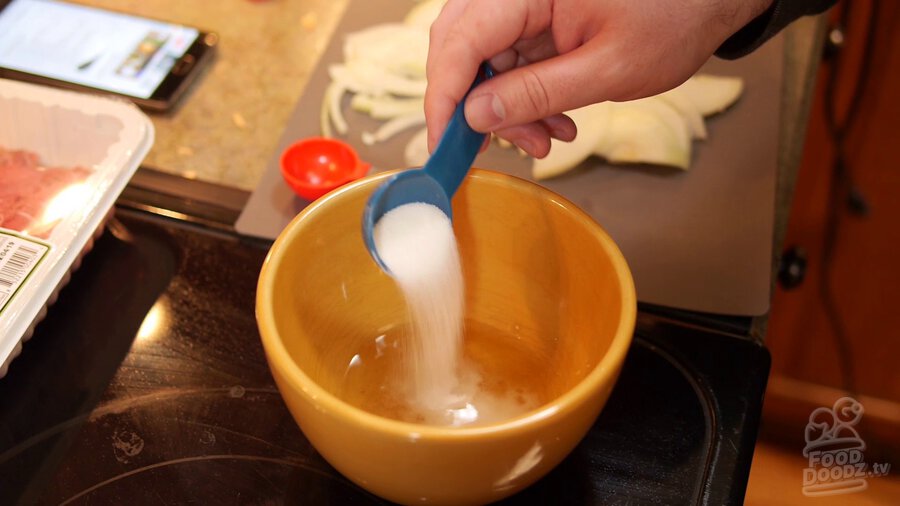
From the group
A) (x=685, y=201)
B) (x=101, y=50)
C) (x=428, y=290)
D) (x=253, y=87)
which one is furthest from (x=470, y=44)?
(x=101, y=50)

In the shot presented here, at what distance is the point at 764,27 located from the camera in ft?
2.76

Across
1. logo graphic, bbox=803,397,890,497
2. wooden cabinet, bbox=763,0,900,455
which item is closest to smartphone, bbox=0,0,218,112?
logo graphic, bbox=803,397,890,497

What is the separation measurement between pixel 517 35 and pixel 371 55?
0.44m

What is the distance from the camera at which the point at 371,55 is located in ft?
3.87

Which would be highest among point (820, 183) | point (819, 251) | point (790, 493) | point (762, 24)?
point (762, 24)

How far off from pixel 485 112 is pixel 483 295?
21 centimetres

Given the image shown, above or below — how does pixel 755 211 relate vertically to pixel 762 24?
below

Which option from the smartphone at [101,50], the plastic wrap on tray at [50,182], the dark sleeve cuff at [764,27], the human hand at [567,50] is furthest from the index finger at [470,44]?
the smartphone at [101,50]

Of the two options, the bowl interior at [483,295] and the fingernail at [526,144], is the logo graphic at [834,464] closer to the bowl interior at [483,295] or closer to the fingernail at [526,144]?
the bowl interior at [483,295]

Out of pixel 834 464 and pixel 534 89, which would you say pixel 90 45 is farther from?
pixel 834 464

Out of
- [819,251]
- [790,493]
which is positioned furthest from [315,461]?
[819,251]

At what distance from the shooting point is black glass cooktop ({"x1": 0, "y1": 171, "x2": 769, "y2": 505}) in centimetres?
71

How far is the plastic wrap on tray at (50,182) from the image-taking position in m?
0.77

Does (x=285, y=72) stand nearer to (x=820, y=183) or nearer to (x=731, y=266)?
(x=731, y=266)
